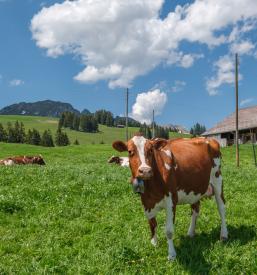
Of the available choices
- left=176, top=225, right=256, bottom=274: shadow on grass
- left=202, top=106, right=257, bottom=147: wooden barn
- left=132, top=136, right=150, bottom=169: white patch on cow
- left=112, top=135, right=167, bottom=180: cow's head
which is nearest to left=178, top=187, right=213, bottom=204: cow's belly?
left=176, top=225, right=256, bottom=274: shadow on grass

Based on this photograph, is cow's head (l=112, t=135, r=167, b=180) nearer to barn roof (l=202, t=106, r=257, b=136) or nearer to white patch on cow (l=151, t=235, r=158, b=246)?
white patch on cow (l=151, t=235, r=158, b=246)

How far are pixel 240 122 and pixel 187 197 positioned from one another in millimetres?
79299

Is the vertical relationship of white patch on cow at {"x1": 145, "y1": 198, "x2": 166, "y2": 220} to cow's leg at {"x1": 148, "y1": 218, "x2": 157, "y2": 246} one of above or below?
above

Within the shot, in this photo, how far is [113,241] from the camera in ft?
33.8

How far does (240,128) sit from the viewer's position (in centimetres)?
8381

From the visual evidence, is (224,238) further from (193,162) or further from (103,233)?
(103,233)

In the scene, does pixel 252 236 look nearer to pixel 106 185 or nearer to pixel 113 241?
pixel 113 241

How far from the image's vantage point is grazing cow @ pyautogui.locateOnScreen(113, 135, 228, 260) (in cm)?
848

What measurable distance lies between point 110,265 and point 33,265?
5.20 ft

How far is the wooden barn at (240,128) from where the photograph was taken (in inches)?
3285

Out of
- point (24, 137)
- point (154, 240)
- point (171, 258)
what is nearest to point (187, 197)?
point (154, 240)

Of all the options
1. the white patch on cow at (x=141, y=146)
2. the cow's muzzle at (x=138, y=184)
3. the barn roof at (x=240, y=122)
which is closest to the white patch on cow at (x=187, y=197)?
the cow's muzzle at (x=138, y=184)

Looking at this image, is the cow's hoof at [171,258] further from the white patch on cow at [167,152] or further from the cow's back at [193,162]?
the white patch on cow at [167,152]

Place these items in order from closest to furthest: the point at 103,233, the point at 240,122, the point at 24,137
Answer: the point at 103,233 < the point at 240,122 < the point at 24,137
